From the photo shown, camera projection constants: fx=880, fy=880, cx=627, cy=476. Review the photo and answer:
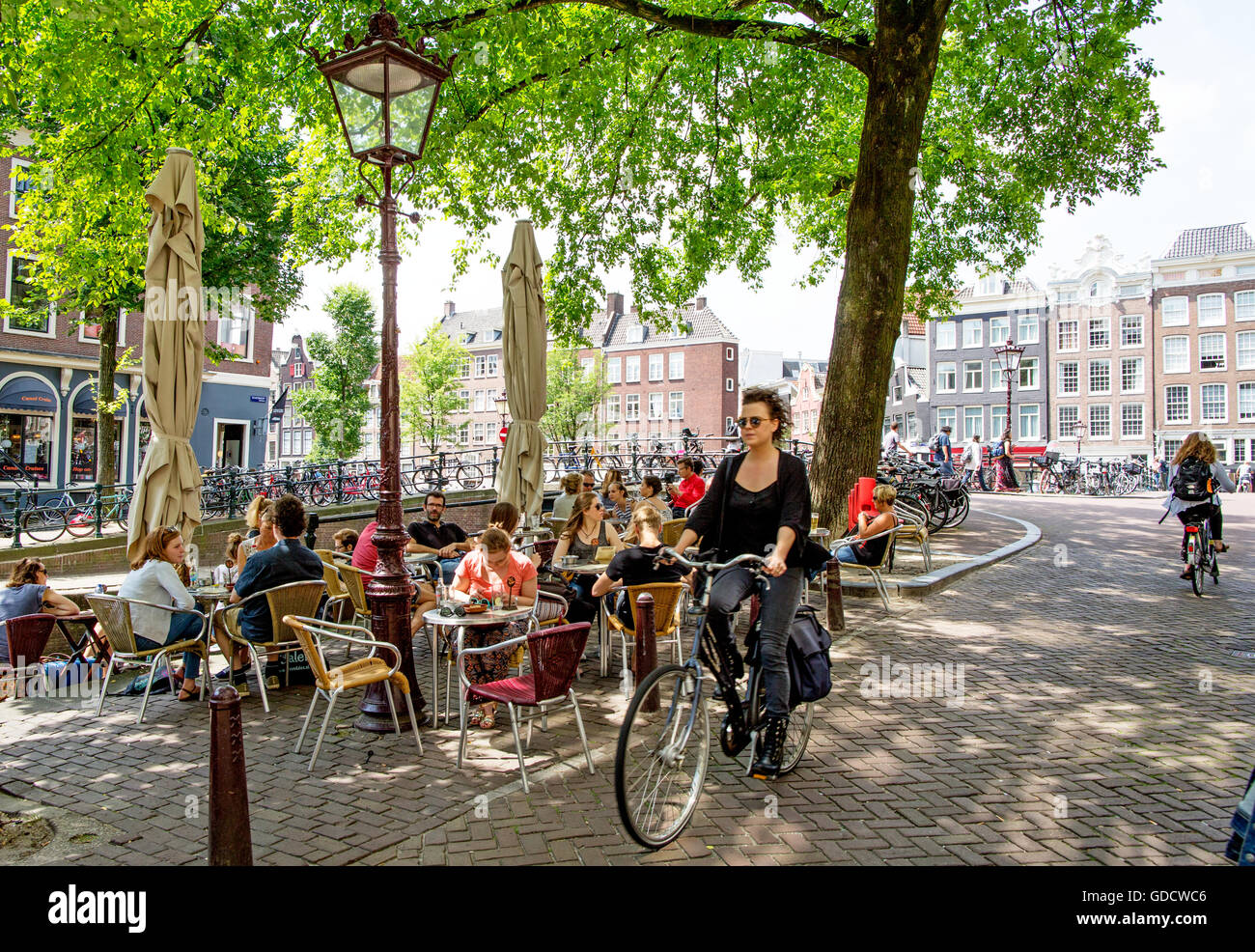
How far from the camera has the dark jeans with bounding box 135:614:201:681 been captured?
6277 mm

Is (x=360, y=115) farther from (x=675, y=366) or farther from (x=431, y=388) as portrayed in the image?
(x=675, y=366)

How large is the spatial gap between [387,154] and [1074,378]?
177 ft

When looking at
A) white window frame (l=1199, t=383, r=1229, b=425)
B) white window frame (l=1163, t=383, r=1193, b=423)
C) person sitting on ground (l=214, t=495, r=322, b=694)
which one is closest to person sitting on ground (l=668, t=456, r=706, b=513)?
person sitting on ground (l=214, t=495, r=322, b=694)

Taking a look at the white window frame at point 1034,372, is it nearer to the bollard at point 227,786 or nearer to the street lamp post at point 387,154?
the street lamp post at point 387,154

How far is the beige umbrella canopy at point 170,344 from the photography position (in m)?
7.09

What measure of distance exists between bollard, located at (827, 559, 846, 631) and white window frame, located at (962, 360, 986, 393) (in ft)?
164

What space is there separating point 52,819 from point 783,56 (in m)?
14.2

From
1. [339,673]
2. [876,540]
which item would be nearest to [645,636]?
[339,673]

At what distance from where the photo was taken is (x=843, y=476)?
1055 centimetres

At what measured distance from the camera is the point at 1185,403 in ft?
161

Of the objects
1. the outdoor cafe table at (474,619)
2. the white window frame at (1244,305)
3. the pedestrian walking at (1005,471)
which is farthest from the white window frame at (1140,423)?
the outdoor cafe table at (474,619)

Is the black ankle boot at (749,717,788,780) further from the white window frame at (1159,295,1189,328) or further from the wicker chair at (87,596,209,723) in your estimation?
the white window frame at (1159,295,1189,328)
